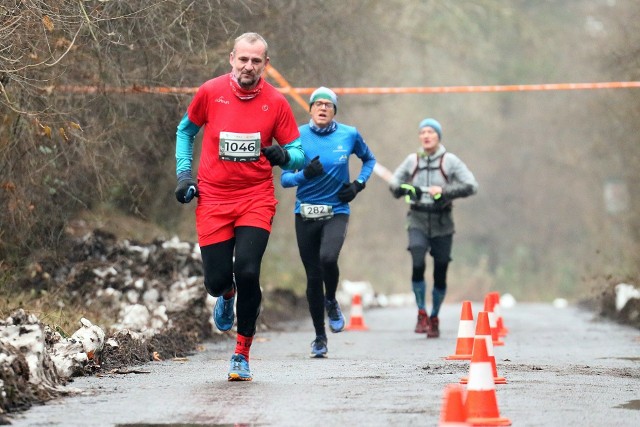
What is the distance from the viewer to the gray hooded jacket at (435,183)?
14.5m

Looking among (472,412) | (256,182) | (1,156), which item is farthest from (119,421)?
(1,156)

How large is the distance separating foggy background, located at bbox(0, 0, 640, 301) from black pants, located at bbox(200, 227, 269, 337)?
2334 mm

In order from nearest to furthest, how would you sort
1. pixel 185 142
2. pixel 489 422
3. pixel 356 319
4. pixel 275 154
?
1. pixel 489 422
2. pixel 275 154
3. pixel 185 142
4. pixel 356 319

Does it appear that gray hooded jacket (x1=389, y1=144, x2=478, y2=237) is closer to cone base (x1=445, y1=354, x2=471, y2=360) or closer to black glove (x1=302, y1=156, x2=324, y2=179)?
cone base (x1=445, y1=354, x2=471, y2=360)

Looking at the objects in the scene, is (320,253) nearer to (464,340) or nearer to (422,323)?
(464,340)

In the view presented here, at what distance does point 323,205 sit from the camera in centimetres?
1158

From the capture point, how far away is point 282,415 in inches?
286

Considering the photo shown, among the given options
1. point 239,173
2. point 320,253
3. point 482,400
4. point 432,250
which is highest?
point 239,173

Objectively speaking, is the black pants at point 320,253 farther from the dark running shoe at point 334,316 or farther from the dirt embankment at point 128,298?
the dirt embankment at point 128,298

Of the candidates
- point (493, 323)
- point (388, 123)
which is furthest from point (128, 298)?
point (388, 123)

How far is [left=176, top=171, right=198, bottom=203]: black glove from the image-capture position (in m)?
8.85

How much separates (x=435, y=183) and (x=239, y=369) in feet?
19.9

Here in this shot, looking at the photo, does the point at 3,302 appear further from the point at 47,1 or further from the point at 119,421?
the point at 119,421

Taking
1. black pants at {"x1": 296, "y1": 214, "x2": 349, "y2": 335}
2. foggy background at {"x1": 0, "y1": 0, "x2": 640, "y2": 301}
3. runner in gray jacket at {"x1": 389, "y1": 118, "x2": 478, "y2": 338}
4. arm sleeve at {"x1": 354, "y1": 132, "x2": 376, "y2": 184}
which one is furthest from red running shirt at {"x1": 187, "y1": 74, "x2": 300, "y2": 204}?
runner in gray jacket at {"x1": 389, "y1": 118, "x2": 478, "y2": 338}
